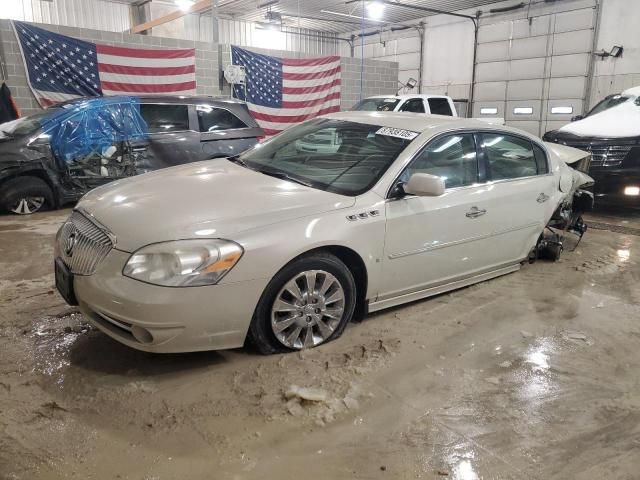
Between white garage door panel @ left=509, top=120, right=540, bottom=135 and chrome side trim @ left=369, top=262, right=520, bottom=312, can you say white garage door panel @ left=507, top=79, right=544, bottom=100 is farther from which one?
chrome side trim @ left=369, top=262, right=520, bottom=312

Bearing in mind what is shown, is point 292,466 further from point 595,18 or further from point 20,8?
point 20,8

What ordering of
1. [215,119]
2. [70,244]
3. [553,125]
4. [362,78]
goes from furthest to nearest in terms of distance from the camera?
[553,125] < [362,78] < [215,119] < [70,244]

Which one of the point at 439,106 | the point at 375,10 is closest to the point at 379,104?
the point at 439,106

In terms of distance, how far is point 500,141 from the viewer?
4000 millimetres

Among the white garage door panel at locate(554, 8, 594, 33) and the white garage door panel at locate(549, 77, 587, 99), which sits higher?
the white garage door panel at locate(554, 8, 594, 33)

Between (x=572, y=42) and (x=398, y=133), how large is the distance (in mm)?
14048

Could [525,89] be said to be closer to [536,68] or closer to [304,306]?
[536,68]

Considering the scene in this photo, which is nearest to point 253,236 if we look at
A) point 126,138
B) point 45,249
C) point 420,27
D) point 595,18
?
point 45,249

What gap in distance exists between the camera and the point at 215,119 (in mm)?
7484

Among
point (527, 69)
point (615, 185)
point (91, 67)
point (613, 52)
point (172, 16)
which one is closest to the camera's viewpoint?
point (615, 185)

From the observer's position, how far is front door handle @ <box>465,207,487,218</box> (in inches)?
144

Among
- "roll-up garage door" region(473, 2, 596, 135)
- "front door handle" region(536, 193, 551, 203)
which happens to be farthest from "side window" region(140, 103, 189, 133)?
"roll-up garage door" region(473, 2, 596, 135)

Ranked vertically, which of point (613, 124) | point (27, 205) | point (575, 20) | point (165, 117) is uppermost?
point (575, 20)

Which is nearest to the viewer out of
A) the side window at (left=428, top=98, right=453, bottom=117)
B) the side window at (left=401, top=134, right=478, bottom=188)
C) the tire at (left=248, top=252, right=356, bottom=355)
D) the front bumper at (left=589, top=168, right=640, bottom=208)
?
the tire at (left=248, top=252, right=356, bottom=355)
